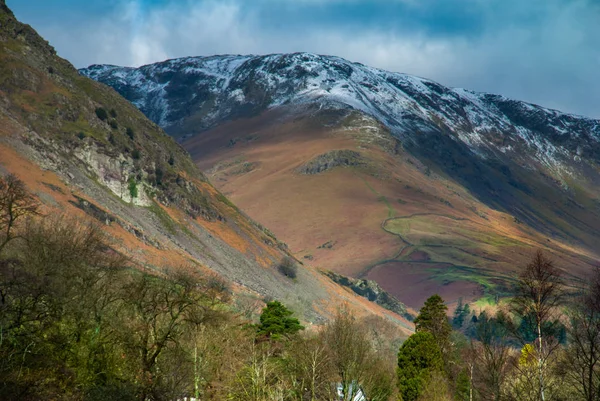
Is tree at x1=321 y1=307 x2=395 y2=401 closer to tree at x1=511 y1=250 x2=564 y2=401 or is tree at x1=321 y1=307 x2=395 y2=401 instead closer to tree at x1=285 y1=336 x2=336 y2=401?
tree at x1=285 y1=336 x2=336 y2=401

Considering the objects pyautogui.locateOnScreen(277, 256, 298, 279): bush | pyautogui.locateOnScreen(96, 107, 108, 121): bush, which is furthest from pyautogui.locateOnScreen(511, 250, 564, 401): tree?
pyautogui.locateOnScreen(96, 107, 108, 121): bush

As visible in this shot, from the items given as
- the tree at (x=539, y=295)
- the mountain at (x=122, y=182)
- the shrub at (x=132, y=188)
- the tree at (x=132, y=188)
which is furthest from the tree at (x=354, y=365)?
the shrub at (x=132, y=188)

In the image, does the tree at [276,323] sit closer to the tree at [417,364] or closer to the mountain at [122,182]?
the tree at [417,364]

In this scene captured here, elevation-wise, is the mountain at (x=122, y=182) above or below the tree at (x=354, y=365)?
above

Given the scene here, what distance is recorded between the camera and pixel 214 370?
1938 inches

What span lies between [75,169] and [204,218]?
36.7m

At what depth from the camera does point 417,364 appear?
54188mm

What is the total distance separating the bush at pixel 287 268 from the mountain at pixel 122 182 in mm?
2074

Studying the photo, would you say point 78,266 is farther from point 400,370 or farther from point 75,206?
point 75,206

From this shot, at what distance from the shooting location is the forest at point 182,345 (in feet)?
107

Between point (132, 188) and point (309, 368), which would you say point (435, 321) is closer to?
point (309, 368)

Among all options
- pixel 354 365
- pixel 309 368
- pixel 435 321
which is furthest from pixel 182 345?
pixel 435 321

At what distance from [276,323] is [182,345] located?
19.7 metres

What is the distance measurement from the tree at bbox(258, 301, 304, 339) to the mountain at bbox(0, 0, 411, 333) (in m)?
55.8
